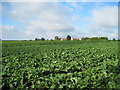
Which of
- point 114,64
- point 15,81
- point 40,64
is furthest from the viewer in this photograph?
point 40,64

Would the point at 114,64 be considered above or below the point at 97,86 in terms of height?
above

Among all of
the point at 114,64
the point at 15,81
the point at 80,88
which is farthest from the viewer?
the point at 114,64

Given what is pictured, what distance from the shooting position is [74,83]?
373 cm

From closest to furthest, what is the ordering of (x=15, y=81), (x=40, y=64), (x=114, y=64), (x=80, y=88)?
(x=80, y=88), (x=15, y=81), (x=114, y=64), (x=40, y=64)

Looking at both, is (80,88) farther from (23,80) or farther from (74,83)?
(23,80)

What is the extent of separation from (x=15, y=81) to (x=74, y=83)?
2.11m

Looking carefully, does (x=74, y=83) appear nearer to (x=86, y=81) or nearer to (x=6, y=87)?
(x=86, y=81)

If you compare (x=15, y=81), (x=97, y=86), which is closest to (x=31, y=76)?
(x=15, y=81)

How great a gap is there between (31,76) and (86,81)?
6.73 ft

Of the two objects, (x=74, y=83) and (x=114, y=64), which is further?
(x=114, y=64)

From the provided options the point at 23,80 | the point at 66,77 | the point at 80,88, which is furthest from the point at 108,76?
the point at 23,80

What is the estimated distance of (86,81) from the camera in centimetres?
365

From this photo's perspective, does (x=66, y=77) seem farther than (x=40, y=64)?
No

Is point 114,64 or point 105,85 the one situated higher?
point 114,64
